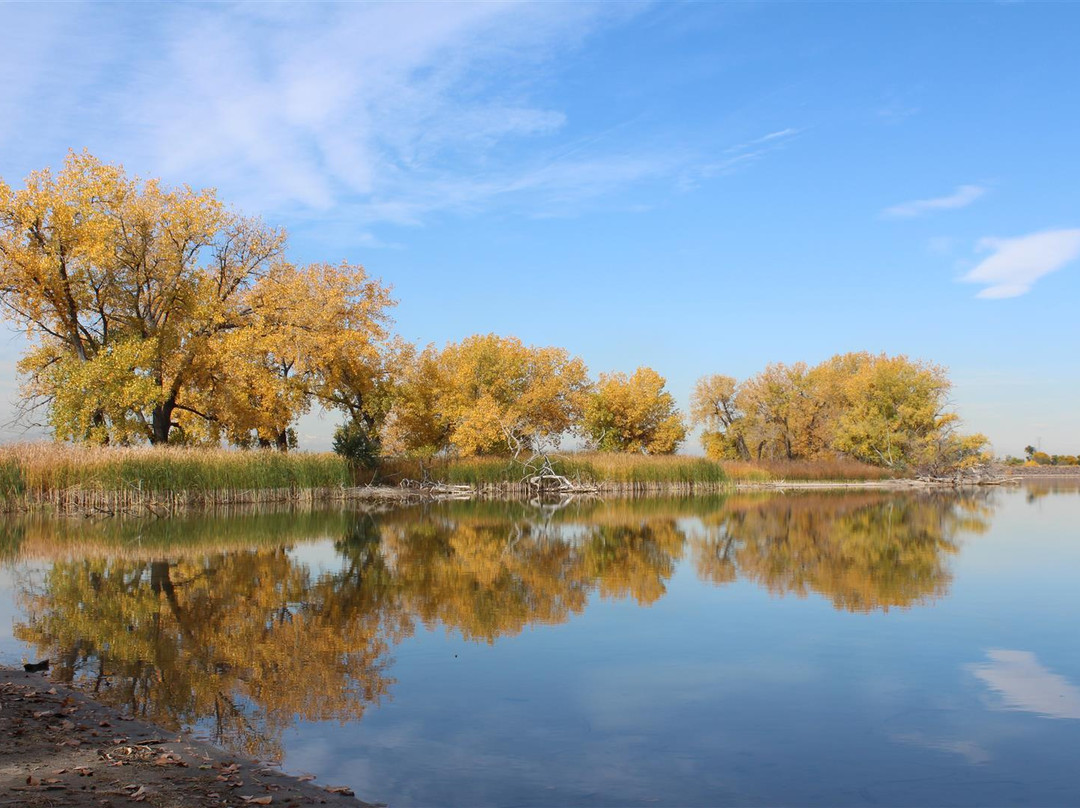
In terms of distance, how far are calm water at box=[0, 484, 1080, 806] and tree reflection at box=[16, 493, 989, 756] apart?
0.06m

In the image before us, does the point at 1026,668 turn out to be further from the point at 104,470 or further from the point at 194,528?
the point at 104,470

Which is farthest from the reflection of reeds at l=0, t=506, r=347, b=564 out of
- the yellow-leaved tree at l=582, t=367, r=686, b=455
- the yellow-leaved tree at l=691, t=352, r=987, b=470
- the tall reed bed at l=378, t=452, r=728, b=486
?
the yellow-leaved tree at l=691, t=352, r=987, b=470

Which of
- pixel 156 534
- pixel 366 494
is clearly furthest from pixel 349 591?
pixel 366 494

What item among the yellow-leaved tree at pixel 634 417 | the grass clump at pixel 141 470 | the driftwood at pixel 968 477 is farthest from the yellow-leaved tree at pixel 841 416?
the grass clump at pixel 141 470

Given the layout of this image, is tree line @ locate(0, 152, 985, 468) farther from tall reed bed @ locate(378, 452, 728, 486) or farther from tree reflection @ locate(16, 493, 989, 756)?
tree reflection @ locate(16, 493, 989, 756)

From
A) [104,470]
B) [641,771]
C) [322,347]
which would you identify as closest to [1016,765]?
[641,771]

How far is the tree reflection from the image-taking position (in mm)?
7359

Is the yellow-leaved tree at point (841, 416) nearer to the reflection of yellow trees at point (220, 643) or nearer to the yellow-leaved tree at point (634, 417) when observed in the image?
the yellow-leaved tree at point (634, 417)

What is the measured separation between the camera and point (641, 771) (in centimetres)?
547

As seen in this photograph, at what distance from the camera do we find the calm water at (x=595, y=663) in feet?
18.0

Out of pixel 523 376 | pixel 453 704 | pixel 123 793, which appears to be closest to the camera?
pixel 123 793

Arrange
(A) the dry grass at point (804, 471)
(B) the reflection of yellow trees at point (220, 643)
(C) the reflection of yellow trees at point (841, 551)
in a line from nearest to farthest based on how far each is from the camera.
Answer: (B) the reflection of yellow trees at point (220, 643)
(C) the reflection of yellow trees at point (841, 551)
(A) the dry grass at point (804, 471)

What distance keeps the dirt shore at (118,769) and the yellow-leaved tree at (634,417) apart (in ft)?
181

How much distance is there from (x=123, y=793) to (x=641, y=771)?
3.01 meters
